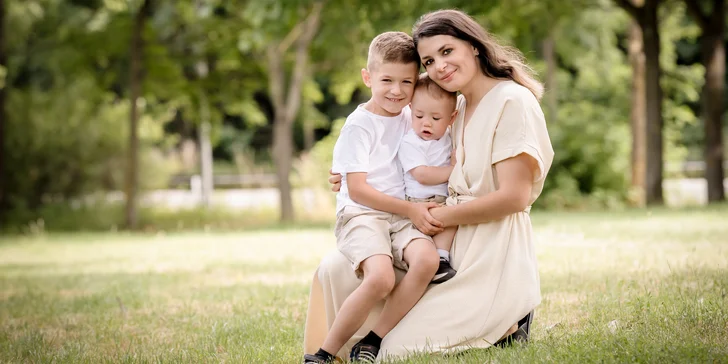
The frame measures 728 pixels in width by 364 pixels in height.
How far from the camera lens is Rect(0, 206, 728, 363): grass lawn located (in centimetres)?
414

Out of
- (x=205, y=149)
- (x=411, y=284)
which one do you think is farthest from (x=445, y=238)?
(x=205, y=149)

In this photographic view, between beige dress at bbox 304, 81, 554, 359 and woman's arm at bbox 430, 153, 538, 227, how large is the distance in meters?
0.05

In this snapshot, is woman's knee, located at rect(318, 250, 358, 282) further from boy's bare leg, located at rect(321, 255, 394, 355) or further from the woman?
boy's bare leg, located at rect(321, 255, 394, 355)

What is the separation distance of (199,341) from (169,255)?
6.56m

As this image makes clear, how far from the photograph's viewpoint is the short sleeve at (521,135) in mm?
4012

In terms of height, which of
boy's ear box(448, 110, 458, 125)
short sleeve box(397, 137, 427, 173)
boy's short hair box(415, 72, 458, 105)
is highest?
boy's short hair box(415, 72, 458, 105)

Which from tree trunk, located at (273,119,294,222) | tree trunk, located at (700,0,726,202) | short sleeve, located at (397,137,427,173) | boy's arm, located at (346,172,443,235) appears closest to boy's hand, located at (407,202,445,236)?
boy's arm, located at (346,172,443,235)

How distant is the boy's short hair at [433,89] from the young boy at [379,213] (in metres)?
0.06

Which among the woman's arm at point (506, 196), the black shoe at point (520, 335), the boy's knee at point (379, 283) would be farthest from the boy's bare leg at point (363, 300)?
the black shoe at point (520, 335)

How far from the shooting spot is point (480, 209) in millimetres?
4035

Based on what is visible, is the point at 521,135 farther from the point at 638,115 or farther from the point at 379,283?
the point at 638,115

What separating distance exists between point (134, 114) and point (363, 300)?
14667 mm

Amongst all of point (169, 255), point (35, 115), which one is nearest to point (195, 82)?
point (35, 115)

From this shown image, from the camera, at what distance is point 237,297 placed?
684cm
